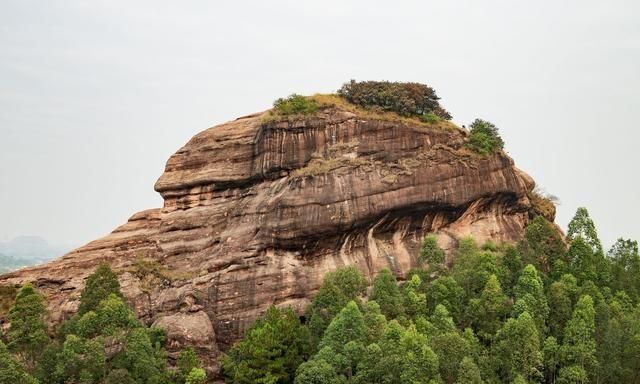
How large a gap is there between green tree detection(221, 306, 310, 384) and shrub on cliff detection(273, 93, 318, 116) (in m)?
14.0

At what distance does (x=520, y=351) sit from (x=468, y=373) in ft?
13.0

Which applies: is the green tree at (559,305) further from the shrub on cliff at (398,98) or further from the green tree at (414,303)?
the shrub on cliff at (398,98)

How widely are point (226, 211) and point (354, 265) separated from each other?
9.92m

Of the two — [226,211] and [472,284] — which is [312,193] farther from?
[472,284]

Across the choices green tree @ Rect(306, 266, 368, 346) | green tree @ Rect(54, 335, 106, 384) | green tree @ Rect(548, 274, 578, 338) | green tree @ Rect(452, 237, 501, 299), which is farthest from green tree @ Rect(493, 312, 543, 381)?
green tree @ Rect(54, 335, 106, 384)

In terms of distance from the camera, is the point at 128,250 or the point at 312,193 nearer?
the point at 312,193

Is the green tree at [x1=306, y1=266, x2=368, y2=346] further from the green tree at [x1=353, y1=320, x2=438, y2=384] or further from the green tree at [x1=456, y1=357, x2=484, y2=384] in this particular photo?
the green tree at [x1=456, y1=357, x2=484, y2=384]

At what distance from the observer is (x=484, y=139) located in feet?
140

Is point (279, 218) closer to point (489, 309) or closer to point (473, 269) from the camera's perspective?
point (473, 269)

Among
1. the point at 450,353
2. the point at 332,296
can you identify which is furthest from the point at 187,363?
the point at 450,353

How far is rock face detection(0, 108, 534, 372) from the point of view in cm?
3647

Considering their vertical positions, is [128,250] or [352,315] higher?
[128,250]

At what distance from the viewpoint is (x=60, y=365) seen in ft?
98.6

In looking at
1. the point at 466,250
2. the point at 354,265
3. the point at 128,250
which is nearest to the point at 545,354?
the point at 466,250
